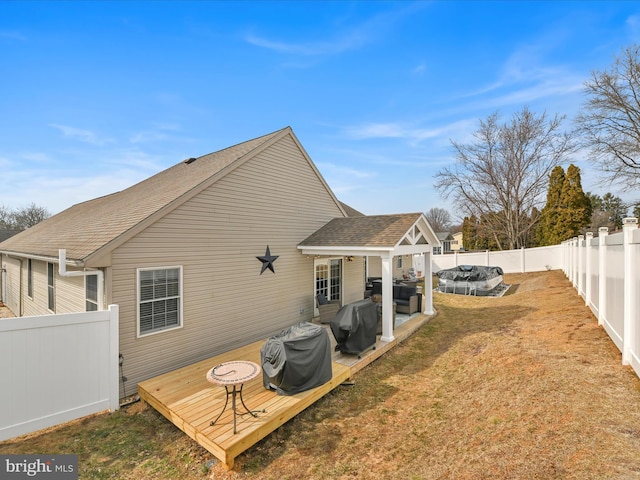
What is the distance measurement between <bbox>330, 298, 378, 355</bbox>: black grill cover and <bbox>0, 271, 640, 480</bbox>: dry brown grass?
0.60m

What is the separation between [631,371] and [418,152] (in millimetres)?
16505

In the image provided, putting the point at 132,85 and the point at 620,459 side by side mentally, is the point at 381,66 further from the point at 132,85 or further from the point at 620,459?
the point at 620,459

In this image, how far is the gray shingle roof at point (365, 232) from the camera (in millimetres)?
8523

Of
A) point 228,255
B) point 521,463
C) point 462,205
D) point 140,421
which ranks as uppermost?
point 462,205

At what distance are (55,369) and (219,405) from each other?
260cm

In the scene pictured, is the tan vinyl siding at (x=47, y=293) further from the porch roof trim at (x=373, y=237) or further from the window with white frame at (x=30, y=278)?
the porch roof trim at (x=373, y=237)

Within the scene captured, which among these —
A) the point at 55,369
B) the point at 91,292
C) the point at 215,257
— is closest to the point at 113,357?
the point at 55,369

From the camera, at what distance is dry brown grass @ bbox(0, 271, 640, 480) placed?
3324 millimetres

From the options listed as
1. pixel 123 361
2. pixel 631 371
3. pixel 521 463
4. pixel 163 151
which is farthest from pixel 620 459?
pixel 163 151

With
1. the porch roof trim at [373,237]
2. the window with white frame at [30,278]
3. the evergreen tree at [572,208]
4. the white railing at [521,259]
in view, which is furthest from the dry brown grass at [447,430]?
the evergreen tree at [572,208]

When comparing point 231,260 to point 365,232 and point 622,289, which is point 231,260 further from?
point 622,289

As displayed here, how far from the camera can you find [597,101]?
19625mm

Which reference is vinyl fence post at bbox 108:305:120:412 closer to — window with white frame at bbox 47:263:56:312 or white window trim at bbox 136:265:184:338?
white window trim at bbox 136:265:184:338

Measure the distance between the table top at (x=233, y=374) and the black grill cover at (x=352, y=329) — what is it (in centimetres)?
288
